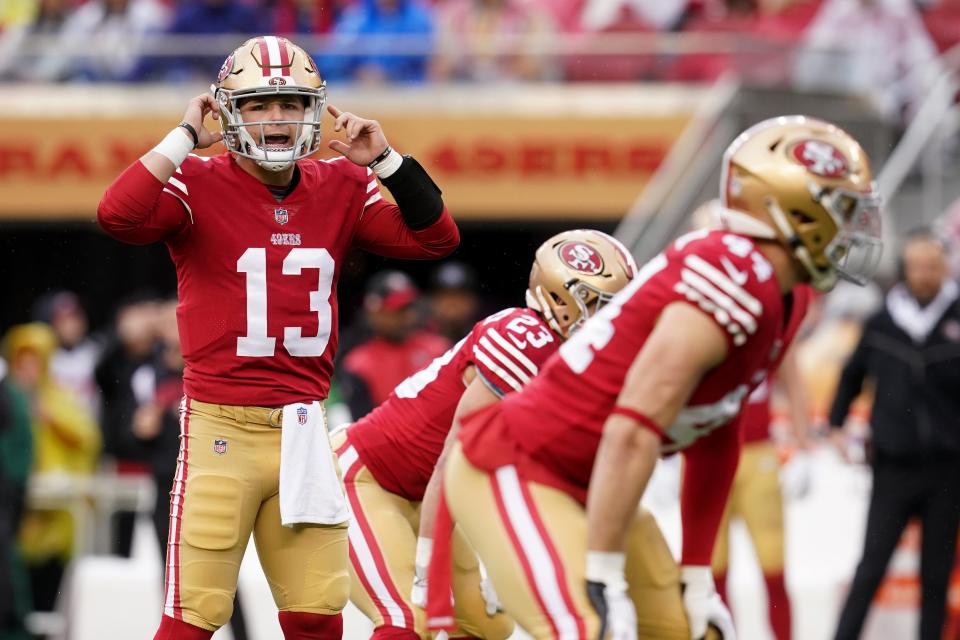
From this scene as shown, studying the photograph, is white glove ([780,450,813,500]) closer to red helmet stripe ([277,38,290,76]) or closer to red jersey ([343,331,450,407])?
red jersey ([343,331,450,407])

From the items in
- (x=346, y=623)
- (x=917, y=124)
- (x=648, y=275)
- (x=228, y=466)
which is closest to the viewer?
(x=648, y=275)

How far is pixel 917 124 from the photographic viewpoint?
40.3 ft

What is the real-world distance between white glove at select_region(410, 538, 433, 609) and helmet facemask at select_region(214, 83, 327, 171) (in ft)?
3.75

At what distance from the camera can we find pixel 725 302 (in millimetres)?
3826

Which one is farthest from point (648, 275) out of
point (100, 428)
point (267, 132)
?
point (100, 428)

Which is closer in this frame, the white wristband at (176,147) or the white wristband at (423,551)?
the white wristband at (176,147)

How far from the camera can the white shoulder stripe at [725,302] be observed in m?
3.83

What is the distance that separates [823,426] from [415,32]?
631 cm

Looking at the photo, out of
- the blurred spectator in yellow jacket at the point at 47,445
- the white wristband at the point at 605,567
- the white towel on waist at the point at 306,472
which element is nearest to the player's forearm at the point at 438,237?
the white towel on waist at the point at 306,472

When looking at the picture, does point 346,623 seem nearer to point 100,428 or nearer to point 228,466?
point 228,466

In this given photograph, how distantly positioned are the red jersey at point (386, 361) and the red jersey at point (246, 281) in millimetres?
3566

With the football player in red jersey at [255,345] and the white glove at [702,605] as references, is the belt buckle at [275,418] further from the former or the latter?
the white glove at [702,605]

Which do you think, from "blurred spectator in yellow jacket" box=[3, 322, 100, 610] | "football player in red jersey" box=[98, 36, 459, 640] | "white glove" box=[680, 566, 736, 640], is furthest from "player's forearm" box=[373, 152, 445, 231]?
"blurred spectator in yellow jacket" box=[3, 322, 100, 610]

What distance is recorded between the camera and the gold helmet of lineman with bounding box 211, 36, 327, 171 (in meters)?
5.03
